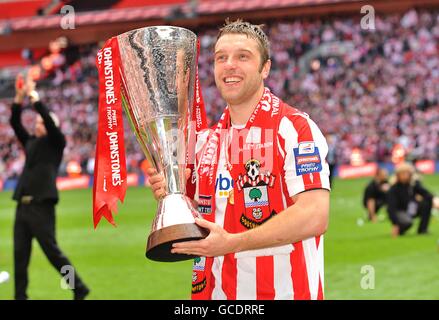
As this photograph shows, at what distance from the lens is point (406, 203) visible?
43.4ft

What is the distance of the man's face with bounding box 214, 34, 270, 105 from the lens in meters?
3.13

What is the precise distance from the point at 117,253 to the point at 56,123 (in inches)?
197

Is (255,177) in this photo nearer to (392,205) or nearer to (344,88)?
(392,205)

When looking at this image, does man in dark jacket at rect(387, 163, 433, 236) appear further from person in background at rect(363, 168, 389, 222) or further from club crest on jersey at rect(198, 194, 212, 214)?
club crest on jersey at rect(198, 194, 212, 214)

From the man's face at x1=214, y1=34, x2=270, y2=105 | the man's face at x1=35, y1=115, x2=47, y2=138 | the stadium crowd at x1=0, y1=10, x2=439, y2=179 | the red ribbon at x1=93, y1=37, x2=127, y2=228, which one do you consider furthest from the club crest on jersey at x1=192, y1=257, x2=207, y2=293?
the stadium crowd at x1=0, y1=10, x2=439, y2=179

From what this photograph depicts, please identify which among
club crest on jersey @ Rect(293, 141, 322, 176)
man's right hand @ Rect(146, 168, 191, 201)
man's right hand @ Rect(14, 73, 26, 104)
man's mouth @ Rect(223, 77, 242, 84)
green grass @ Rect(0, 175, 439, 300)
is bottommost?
green grass @ Rect(0, 175, 439, 300)

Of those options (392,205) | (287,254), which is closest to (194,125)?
(287,254)

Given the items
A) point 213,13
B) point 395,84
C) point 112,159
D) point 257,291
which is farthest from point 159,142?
point 213,13

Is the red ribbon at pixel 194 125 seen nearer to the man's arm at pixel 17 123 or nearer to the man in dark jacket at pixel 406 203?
the man's arm at pixel 17 123

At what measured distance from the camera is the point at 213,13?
35.7 metres

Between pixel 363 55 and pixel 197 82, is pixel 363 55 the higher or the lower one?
the higher one

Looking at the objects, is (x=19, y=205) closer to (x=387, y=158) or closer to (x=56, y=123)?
(x=56, y=123)

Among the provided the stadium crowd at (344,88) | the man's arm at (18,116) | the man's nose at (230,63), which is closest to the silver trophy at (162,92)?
Answer: the man's nose at (230,63)

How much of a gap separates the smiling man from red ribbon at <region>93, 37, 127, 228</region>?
160mm
